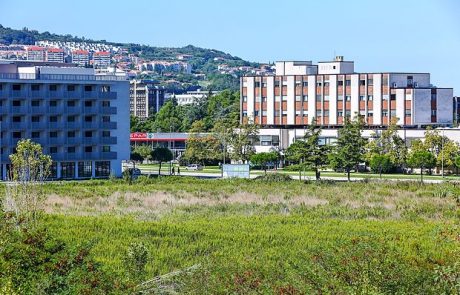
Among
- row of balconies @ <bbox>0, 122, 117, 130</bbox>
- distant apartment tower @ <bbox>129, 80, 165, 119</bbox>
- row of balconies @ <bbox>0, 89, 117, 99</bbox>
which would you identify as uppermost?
distant apartment tower @ <bbox>129, 80, 165, 119</bbox>

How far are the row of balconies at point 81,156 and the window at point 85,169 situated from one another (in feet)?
1.54

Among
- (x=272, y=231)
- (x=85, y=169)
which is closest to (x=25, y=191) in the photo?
(x=272, y=231)

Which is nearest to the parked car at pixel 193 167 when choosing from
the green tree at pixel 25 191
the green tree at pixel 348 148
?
the green tree at pixel 348 148

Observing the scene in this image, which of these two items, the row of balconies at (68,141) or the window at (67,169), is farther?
the window at (67,169)

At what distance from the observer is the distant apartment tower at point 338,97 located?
3014 inches

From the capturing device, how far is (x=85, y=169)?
68000mm

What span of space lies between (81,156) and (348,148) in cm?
1873

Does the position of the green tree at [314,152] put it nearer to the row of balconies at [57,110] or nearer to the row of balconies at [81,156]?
the row of balconies at [81,156]

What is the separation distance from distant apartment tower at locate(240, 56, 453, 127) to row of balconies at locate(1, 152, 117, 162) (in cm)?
1677

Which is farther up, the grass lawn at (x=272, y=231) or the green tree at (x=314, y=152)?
the green tree at (x=314, y=152)

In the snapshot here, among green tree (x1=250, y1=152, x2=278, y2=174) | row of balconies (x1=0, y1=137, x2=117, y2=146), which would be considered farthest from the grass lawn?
green tree (x1=250, y1=152, x2=278, y2=174)

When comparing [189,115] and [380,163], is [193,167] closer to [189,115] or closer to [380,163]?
[380,163]

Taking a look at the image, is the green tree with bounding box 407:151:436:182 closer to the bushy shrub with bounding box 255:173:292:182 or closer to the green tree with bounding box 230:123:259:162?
the bushy shrub with bounding box 255:173:292:182

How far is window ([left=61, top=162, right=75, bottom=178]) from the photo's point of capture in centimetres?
6623
